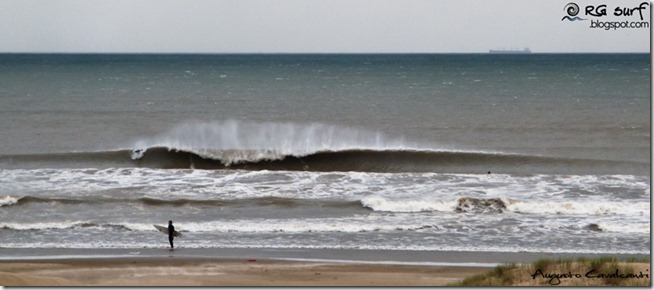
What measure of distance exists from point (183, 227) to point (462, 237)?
6.99m

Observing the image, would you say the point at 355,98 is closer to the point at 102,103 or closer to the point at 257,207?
the point at 102,103

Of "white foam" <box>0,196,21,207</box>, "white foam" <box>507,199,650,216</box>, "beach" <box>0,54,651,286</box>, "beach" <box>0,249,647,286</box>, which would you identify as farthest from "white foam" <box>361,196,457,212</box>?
"white foam" <box>0,196,21,207</box>

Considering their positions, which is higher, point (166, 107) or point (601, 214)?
point (166, 107)

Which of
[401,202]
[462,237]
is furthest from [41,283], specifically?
[401,202]

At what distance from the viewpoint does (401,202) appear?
74.5 feet

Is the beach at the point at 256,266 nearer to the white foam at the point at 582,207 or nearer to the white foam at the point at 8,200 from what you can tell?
the white foam at the point at 582,207

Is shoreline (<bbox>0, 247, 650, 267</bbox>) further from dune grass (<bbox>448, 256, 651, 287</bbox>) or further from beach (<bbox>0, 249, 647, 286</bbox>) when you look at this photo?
dune grass (<bbox>448, 256, 651, 287</bbox>)

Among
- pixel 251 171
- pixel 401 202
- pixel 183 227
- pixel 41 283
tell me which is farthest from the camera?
pixel 251 171

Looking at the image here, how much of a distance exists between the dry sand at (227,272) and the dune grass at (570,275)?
2691 millimetres

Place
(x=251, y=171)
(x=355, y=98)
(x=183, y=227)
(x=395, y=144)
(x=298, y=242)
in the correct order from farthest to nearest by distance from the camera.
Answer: (x=355, y=98), (x=395, y=144), (x=251, y=171), (x=183, y=227), (x=298, y=242)

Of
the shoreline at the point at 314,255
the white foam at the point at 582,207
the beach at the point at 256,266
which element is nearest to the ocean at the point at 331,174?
the white foam at the point at 582,207

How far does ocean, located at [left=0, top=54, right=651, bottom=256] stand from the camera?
64.6 ft

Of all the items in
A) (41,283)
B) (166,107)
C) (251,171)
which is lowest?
(41,283)

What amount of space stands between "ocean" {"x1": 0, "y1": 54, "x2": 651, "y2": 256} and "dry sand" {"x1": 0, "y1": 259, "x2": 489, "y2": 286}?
1695 millimetres
